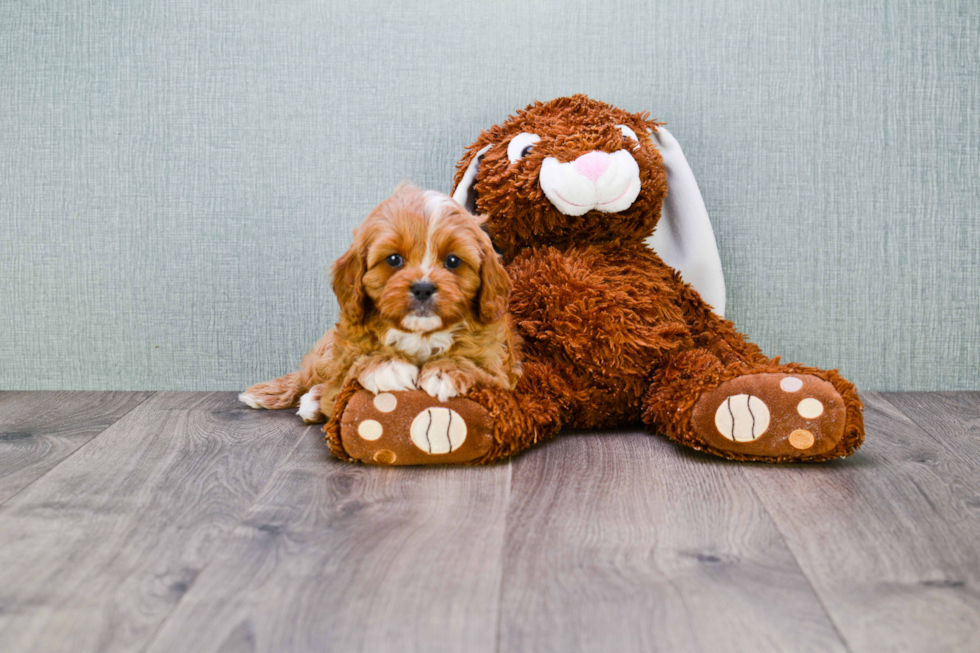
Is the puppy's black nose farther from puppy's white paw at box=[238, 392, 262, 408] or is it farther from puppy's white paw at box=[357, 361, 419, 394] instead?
puppy's white paw at box=[238, 392, 262, 408]

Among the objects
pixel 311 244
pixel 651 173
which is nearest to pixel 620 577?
pixel 651 173

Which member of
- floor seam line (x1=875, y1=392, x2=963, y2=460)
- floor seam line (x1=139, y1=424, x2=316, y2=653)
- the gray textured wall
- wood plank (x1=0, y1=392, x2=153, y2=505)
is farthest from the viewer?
the gray textured wall

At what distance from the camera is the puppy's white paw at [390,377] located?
4.38 feet

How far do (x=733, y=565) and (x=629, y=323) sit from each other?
2.05ft

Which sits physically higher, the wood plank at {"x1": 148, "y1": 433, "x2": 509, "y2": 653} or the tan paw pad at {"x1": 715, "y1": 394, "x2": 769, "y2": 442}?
the tan paw pad at {"x1": 715, "y1": 394, "x2": 769, "y2": 442}

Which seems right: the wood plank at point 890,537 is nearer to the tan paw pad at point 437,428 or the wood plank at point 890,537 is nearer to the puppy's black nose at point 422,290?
the tan paw pad at point 437,428

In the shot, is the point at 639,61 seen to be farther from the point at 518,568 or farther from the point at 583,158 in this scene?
the point at 518,568

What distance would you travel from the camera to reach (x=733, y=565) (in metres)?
0.97

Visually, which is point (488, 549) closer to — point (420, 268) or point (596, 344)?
point (420, 268)

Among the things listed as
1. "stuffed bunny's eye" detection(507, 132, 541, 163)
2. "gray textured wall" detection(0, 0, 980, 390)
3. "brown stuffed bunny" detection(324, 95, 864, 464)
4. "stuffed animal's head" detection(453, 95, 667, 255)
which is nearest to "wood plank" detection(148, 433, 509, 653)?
"brown stuffed bunny" detection(324, 95, 864, 464)

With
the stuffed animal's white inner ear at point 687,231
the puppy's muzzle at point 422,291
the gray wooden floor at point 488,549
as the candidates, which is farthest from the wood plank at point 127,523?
the stuffed animal's white inner ear at point 687,231

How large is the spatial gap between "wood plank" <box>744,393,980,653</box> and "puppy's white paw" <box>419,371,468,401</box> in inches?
20.7

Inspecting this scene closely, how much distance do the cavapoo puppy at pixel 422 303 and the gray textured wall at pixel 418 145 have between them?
0.56 m

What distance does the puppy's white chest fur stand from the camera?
1.38m
